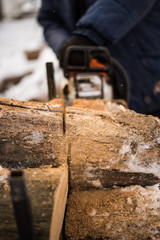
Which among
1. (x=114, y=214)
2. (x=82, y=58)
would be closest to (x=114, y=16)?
(x=82, y=58)

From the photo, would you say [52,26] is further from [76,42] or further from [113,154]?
[113,154]

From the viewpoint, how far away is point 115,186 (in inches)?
37.3

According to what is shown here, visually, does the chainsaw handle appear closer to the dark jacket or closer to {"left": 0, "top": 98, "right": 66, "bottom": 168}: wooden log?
the dark jacket

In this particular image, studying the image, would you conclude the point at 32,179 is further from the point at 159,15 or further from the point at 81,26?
the point at 159,15

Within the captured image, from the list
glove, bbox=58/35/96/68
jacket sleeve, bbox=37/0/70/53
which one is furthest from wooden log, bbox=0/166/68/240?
jacket sleeve, bbox=37/0/70/53

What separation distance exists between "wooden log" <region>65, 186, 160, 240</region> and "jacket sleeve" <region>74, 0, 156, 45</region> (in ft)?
4.27

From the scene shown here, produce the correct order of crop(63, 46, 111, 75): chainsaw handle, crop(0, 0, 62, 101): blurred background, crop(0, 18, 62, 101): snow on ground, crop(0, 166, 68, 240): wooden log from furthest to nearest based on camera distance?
crop(0, 0, 62, 101): blurred background < crop(0, 18, 62, 101): snow on ground < crop(63, 46, 111, 75): chainsaw handle < crop(0, 166, 68, 240): wooden log

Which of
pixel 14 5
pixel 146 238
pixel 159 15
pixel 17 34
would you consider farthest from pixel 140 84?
pixel 14 5

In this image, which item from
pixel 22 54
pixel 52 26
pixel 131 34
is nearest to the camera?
pixel 131 34

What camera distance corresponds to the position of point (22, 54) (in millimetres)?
4918

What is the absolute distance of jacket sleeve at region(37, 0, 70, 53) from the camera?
6.75 feet

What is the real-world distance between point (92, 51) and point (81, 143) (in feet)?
2.58

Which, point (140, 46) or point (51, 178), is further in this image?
point (140, 46)

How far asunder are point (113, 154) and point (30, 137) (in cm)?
41
